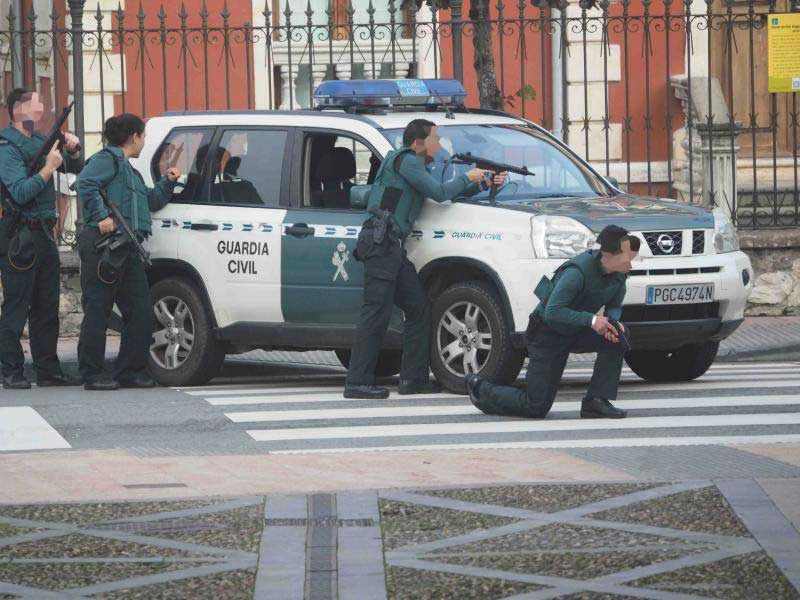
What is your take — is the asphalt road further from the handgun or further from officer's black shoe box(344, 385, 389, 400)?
the handgun

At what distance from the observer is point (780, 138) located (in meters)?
21.5

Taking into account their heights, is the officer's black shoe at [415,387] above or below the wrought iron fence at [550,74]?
below

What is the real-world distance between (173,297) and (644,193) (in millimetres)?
8842

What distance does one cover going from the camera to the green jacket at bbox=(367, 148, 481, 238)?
11.5 meters

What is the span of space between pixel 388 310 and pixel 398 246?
385 mm

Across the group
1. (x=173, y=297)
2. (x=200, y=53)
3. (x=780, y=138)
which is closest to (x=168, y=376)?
(x=173, y=297)

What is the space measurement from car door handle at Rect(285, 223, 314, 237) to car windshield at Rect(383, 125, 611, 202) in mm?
728

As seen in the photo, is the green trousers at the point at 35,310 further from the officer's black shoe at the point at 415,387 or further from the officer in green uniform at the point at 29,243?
the officer's black shoe at the point at 415,387

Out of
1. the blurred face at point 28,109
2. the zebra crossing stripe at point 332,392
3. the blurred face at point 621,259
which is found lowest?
the zebra crossing stripe at point 332,392

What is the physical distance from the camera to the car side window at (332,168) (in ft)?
40.5

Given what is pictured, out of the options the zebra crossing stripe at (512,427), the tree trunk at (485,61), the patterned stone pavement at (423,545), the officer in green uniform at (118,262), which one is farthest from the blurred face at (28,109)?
the patterned stone pavement at (423,545)

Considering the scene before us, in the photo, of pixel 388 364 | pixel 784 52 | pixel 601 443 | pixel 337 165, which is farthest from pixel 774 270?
pixel 601 443

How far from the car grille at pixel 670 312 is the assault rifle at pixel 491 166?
1106 millimetres

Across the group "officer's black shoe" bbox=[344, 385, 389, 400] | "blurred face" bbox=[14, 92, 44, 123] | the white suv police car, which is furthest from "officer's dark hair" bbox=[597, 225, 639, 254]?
"blurred face" bbox=[14, 92, 44, 123]
